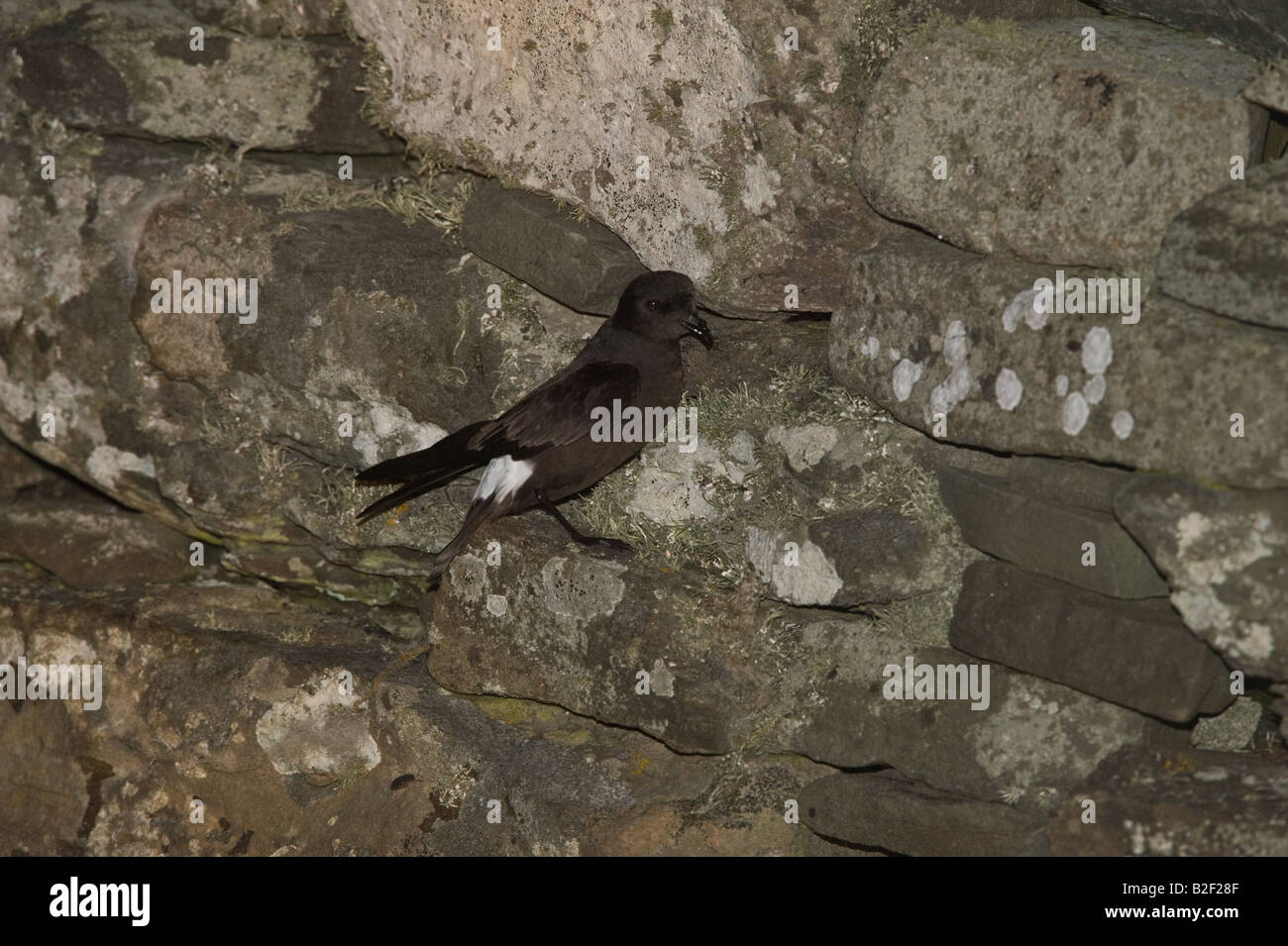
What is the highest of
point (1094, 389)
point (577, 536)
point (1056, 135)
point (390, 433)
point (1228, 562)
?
point (1056, 135)

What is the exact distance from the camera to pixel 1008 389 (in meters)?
3.87

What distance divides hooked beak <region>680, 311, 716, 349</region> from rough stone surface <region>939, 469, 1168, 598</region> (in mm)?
1167

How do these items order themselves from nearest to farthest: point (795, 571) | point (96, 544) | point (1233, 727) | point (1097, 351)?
point (1097, 351) < point (1233, 727) < point (795, 571) < point (96, 544)

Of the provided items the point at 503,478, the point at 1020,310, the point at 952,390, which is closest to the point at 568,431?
the point at 503,478

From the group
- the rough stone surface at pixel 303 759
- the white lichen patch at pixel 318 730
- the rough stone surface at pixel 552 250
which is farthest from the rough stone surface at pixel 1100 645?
the white lichen patch at pixel 318 730

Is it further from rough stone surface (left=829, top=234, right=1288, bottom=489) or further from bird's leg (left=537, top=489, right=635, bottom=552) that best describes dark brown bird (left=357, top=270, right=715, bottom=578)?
rough stone surface (left=829, top=234, right=1288, bottom=489)

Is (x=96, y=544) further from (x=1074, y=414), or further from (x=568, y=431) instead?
(x=1074, y=414)

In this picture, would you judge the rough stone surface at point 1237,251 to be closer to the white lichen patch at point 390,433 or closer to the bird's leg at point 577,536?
the bird's leg at point 577,536

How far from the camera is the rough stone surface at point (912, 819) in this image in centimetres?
391

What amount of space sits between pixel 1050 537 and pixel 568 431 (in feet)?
6.13

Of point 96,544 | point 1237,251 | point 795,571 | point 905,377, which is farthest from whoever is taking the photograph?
point 96,544

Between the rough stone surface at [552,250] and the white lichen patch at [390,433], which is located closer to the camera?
the rough stone surface at [552,250]

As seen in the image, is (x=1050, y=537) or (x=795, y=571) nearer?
(x=1050, y=537)

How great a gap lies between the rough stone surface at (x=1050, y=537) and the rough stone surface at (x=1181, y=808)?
530 mm
